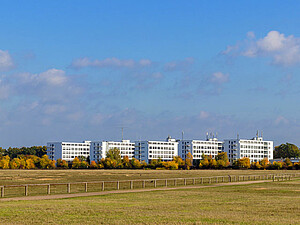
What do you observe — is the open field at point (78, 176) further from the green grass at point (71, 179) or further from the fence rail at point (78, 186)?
the fence rail at point (78, 186)

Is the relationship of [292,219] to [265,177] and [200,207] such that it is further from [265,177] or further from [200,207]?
[265,177]

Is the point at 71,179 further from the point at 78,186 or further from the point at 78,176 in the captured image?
the point at 78,186

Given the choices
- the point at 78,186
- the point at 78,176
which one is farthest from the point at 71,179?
the point at 78,186

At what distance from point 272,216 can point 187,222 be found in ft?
14.8

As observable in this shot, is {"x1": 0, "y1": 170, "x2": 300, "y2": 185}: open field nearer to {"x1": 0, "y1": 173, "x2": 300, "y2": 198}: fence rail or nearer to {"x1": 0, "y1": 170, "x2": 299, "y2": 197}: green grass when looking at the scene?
{"x1": 0, "y1": 170, "x2": 299, "y2": 197}: green grass

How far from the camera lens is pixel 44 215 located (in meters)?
21.2

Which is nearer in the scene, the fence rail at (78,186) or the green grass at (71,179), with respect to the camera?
the fence rail at (78,186)

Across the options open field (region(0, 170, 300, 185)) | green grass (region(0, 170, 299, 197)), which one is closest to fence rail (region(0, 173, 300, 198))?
green grass (region(0, 170, 299, 197))

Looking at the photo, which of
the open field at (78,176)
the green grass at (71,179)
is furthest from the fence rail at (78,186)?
the open field at (78,176)

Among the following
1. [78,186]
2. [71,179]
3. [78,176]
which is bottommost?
[78,176]

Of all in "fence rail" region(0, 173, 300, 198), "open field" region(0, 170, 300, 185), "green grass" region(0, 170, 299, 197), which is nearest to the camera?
"fence rail" region(0, 173, 300, 198)

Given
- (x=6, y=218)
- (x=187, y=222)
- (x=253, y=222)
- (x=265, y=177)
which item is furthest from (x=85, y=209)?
(x=265, y=177)

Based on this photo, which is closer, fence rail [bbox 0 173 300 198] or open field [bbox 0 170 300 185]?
fence rail [bbox 0 173 300 198]

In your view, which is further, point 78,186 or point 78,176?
point 78,176
